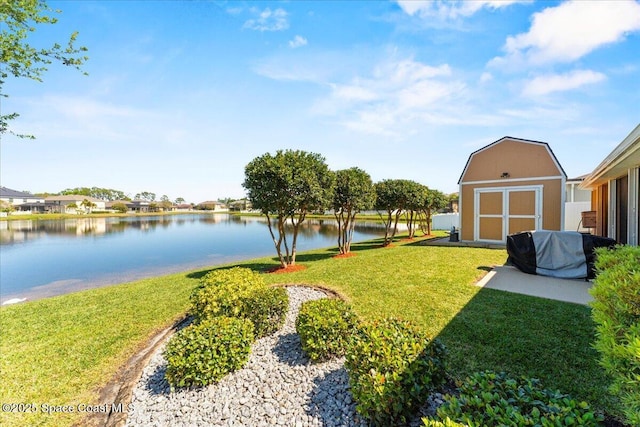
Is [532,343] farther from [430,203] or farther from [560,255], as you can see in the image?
[430,203]

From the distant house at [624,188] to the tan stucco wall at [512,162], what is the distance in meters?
1.38

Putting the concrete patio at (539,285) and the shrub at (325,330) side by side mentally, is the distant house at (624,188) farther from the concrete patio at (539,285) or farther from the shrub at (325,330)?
the shrub at (325,330)

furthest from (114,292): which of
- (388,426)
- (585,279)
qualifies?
(585,279)

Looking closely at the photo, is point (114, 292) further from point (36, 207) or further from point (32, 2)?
point (36, 207)

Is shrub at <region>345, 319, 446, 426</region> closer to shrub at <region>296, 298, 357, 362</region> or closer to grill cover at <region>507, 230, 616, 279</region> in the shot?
shrub at <region>296, 298, 357, 362</region>

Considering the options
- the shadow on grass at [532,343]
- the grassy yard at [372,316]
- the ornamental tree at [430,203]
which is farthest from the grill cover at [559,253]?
the ornamental tree at [430,203]

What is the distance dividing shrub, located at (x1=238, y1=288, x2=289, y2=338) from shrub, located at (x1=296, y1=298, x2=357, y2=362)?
2.15 feet

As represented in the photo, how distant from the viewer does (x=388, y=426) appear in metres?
2.09

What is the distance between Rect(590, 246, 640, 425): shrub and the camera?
4.26 ft

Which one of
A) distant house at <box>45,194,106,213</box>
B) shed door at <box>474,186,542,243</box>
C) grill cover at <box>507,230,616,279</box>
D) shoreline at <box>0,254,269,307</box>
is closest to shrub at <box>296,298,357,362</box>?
grill cover at <box>507,230,616,279</box>

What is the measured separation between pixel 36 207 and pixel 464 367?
94587mm

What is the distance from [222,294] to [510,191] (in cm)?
1126

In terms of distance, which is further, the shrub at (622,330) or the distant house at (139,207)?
the distant house at (139,207)

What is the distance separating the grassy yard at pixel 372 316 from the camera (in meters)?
2.78
